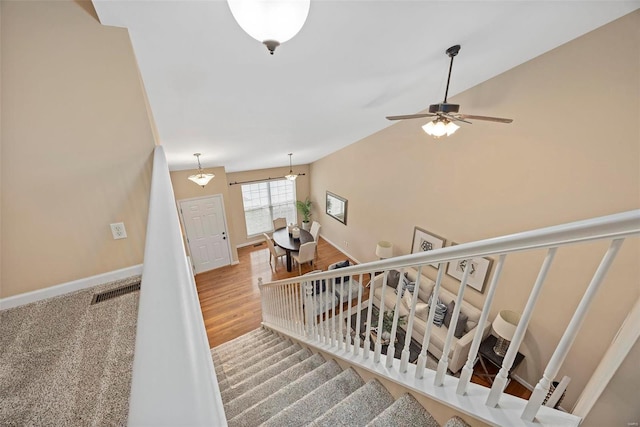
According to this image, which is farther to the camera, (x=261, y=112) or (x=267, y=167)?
(x=267, y=167)

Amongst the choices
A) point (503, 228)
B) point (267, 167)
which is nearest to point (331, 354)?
point (503, 228)

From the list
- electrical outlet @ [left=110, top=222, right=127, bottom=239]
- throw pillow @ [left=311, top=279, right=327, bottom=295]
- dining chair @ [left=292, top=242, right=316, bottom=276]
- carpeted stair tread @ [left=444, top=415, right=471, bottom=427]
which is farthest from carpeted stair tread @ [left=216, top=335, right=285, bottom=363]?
carpeted stair tread @ [left=444, top=415, right=471, bottom=427]

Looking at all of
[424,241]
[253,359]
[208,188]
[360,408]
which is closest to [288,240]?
[208,188]

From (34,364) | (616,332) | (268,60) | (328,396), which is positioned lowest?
(616,332)

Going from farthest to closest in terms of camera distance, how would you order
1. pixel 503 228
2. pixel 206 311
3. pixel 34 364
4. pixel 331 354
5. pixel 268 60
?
1. pixel 206 311
2. pixel 503 228
3. pixel 331 354
4. pixel 268 60
5. pixel 34 364

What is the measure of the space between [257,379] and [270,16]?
98.3 inches

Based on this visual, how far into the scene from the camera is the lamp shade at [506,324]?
8.91 feet

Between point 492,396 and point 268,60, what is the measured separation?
2.34m

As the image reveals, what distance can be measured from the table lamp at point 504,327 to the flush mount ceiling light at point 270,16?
3.46 m

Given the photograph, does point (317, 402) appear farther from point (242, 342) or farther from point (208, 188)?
point (208, 188)

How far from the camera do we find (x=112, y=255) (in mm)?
1887

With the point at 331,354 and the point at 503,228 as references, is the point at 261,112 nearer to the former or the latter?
the point at 331,354

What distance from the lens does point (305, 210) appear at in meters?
7.11

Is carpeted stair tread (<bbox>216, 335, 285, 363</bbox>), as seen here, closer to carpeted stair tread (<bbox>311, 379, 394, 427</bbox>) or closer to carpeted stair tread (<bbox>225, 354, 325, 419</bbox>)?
carpeted stair tread (<bbox>225, 354, 325, 419</bbox>)
